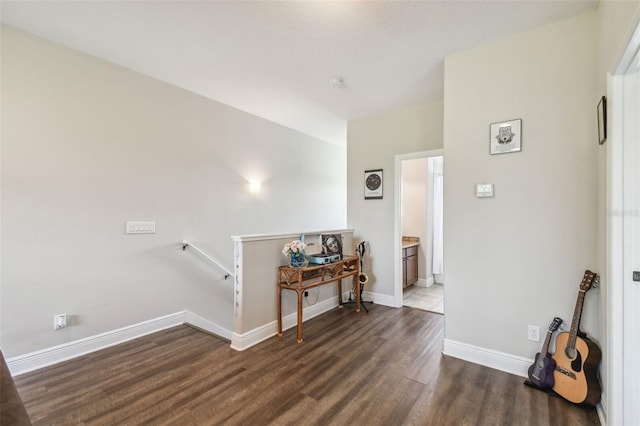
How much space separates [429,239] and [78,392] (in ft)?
16.2

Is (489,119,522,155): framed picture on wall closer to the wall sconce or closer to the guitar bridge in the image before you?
the guitar bridge

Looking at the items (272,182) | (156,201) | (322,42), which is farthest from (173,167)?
(322,42)

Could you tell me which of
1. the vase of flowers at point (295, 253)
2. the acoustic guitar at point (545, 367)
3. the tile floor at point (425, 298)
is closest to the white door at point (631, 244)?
the acoustic guitar at point (545, 367)

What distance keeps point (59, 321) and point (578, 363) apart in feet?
13.4

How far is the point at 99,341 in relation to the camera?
2686 millimetres

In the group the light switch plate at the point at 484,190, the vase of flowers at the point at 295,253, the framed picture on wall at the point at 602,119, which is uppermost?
the framed picture on wall at the point at 602,119

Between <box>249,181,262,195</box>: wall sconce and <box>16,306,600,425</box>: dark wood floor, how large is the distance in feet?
6.93

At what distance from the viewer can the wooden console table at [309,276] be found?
2.87 m

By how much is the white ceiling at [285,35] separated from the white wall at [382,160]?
0.48m

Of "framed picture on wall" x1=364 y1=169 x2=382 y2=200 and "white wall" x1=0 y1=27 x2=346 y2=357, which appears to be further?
"framed picture on wall" x1=364 y1=169 x2=382 y2=200

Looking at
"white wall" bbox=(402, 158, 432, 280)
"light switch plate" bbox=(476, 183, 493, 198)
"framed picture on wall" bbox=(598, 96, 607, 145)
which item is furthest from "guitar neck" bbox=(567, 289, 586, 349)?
"white wall" bbox=(402, 158, 432, 280)

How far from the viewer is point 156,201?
312 cm

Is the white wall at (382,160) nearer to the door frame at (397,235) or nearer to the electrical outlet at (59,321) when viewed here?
the door frame at (397,235)

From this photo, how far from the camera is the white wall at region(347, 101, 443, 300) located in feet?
12.2
